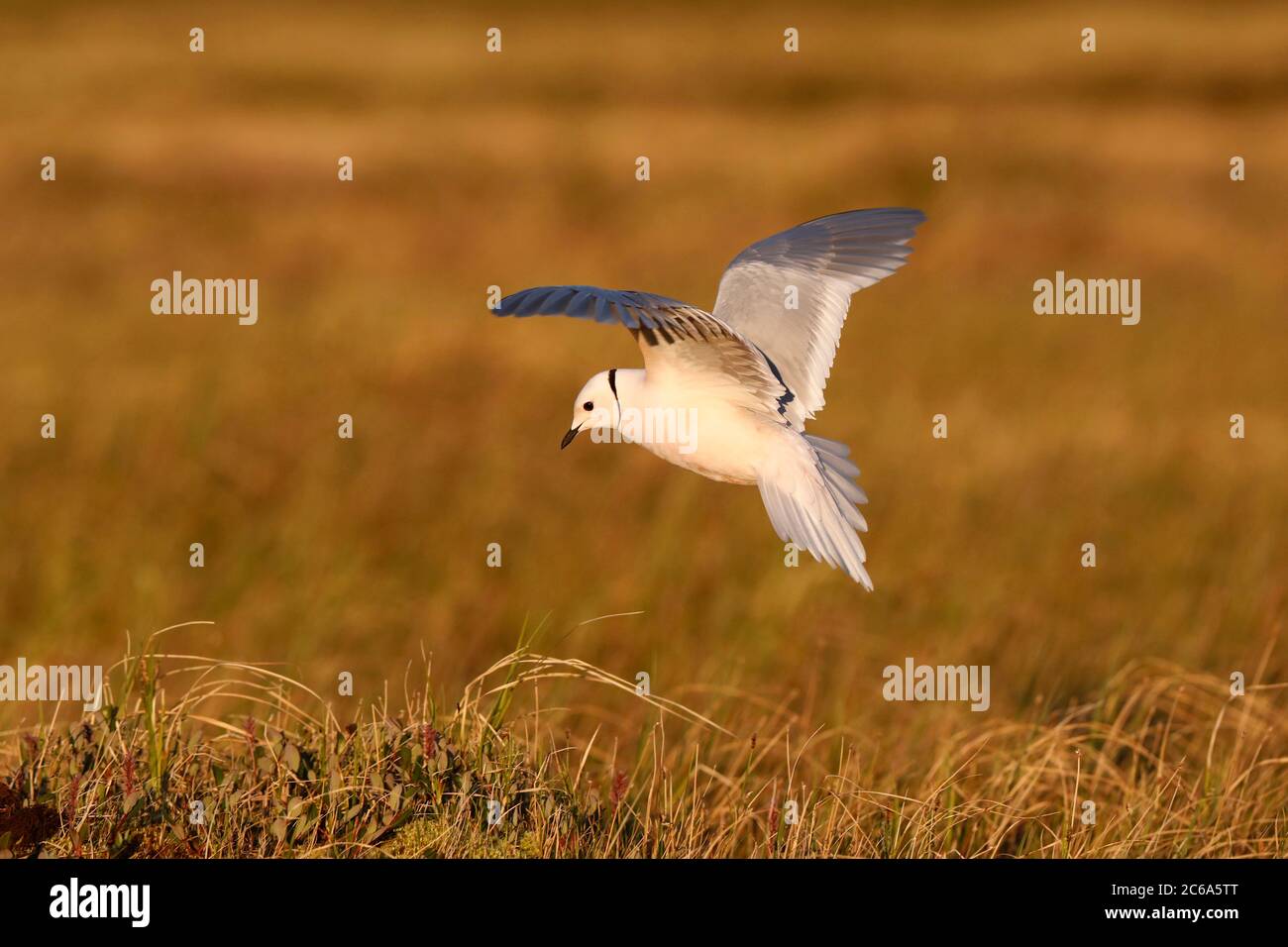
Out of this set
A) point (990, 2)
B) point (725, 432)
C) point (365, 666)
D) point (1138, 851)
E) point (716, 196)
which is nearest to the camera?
point (725, 432)

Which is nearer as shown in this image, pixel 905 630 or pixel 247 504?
pixel 905 630

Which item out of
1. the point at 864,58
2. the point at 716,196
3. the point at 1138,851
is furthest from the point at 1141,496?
the point at 864,58

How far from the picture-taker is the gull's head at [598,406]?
6.89 feet

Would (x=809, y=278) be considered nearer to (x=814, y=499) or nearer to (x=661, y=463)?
(x=814, y=499)

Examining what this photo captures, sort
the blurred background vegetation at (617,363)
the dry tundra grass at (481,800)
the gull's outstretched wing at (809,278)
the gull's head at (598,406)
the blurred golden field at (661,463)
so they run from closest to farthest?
the gull's head at (598,406)
the gull's outstretched wing at (809,278)
the dry tundra grass at (481,800)
the blurred golden field at (661,463)
the blurred background vegetation at (617,363)

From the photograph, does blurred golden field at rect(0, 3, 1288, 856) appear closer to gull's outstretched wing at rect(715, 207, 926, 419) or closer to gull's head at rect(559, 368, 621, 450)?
gull's outstretched wing at rect(715, 207, 926, 419)

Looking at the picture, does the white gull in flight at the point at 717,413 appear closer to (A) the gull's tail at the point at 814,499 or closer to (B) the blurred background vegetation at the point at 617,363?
(A) the gull's tail at the point at 814,499

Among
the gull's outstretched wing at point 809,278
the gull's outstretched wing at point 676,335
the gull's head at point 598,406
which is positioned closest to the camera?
the gull's outstretched wing at point 676,335

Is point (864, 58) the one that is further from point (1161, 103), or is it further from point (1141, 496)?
point (1141, 496)

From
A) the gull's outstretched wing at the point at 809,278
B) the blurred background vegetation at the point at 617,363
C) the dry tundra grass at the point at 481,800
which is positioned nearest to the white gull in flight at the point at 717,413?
the gull's outstretched wing at the point at 809,278

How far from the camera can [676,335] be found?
2.08 meters

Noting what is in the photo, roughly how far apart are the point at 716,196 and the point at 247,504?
1186 cm

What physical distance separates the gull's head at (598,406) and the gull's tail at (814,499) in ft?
0.71

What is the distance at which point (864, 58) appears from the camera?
27.4m
